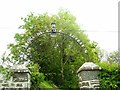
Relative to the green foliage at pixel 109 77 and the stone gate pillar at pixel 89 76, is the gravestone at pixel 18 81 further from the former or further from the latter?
the green foliage at pixel 109 77

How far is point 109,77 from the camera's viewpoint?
7477 millimetres

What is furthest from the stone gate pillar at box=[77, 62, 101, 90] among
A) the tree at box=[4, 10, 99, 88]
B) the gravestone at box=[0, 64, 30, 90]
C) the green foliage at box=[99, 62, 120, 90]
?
the tree at box=[4, 10, 99, 88]

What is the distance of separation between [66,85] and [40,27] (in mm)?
4776

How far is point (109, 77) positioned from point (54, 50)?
42.3ft

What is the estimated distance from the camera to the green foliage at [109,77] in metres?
7.26

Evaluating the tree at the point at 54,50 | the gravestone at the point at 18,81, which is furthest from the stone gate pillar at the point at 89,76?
the tree at the point at 54,50

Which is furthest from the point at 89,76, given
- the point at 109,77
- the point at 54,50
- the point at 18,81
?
the point at 54,50

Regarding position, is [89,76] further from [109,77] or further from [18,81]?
[18,81]

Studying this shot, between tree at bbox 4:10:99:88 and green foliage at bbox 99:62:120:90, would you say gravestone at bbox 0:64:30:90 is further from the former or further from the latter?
tree at bbox 4:10:99:88

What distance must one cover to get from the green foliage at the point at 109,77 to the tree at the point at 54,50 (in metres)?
11.1

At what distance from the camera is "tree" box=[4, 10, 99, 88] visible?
1927 centimetres

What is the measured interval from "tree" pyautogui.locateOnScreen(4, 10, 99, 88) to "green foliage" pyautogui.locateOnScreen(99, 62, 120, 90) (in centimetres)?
1112

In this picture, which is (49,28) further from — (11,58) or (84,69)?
(84,69)

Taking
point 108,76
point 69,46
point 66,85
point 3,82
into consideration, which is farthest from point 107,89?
point 69,46
